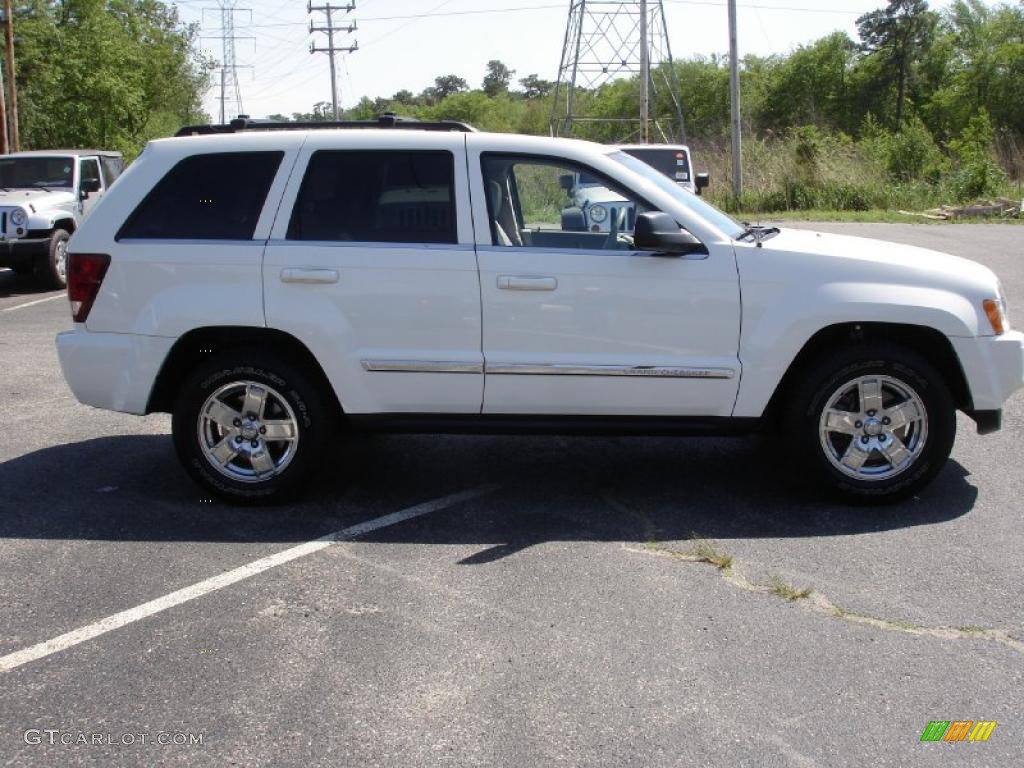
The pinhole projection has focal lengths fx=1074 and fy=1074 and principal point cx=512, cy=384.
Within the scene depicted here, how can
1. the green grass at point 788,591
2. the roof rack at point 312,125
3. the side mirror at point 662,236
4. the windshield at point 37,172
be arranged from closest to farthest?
1. the green grass at point 788,591
2. the side mirror at point 662,236
3. the roof rack at point 312,125
4. the windshield at point 37,172

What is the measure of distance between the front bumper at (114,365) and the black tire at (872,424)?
3.27 meters

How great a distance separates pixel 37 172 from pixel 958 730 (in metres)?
15.7

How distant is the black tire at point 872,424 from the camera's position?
5.41m

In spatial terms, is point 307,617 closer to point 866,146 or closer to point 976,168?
point 976,168

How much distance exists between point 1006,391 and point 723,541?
1.69 m

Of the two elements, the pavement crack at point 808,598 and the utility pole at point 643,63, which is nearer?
the pavement crack at point 808,598

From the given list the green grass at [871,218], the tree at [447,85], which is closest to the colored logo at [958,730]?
the green grass at [871,218]

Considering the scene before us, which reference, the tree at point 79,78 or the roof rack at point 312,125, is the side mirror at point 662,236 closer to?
the roof rack at point 312,125

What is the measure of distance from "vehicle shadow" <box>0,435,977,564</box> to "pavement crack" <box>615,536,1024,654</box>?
0.21 metres

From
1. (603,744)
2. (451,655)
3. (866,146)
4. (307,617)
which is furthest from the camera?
(866,146)

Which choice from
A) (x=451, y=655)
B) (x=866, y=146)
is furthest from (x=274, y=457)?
(x=866, y=146)

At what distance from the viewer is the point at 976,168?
30.3 m

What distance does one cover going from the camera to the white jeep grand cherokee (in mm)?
5344

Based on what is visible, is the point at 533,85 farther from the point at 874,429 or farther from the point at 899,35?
the point at 874,429
